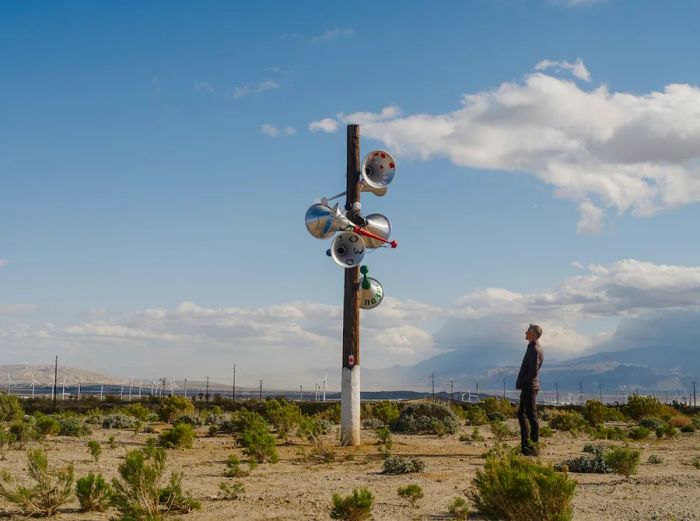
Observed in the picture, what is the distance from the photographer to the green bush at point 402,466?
1244cm

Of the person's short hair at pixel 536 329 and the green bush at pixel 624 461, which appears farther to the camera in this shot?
the person's short hair at pixel 536 329

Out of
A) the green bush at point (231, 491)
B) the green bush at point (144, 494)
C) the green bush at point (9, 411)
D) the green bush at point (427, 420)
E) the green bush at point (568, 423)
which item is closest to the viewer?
the green bush at point (144, 494)

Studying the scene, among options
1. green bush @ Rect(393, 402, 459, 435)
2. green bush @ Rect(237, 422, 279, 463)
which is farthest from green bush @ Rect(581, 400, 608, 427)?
green bush @ Rect(237, 422, 279, 463)

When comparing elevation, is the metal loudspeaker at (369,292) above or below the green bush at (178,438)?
above

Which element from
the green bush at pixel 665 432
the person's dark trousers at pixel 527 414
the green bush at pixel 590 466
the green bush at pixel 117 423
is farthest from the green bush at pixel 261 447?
the green bush at pixel 117 423

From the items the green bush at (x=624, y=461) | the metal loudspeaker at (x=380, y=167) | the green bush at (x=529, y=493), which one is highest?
the metal loudspeaker at (x=380, y=167)

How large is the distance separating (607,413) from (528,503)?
25.6 metres

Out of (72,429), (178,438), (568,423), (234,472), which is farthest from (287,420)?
(568,423)

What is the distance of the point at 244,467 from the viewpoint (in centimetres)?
1364

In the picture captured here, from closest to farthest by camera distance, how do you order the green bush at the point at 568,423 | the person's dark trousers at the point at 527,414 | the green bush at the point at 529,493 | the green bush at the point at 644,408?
the green bush at the point at 529,493 < the person's dark trousers at the point at 527,414 < the green bush at the point at 568,423 < the green bush at the point at 644,408

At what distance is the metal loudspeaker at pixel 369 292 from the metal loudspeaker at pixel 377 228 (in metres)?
0.84

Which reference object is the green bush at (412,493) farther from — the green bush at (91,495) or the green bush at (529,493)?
the green bush at (91,495)

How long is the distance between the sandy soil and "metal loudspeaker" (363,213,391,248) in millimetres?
4693

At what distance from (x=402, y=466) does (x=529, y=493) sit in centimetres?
569
